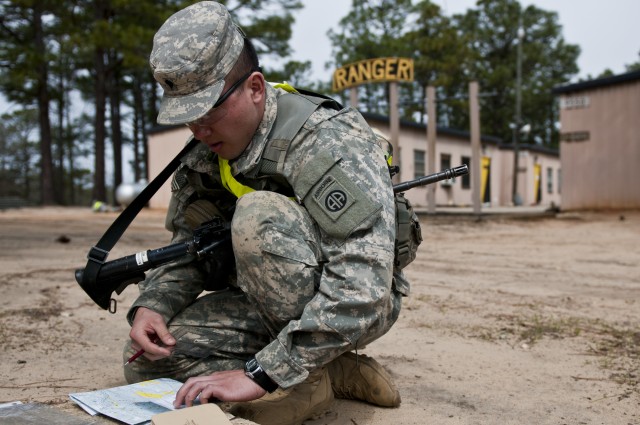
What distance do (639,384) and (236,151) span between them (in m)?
1.61

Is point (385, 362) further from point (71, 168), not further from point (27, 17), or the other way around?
point (71, 168)

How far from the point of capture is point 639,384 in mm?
2096

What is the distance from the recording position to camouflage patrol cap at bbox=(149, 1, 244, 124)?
5.21ft

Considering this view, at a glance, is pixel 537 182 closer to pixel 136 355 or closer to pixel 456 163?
pixel 456 163

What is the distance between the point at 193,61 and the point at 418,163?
16.8 metres

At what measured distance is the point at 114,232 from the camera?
1.92 meters

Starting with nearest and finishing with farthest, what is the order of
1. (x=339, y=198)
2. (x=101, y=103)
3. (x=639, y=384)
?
(x=339, y=198), (x=639, y=384), (x=101, y=103)

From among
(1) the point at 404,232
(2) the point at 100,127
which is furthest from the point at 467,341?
(2) the point at 100,127

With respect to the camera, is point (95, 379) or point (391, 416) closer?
point (391, 416)

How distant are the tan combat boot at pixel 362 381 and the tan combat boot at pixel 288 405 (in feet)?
0.66

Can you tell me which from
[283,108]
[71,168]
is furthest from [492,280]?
[71,168]

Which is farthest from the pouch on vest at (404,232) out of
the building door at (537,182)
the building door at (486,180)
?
the building door at (537,182)

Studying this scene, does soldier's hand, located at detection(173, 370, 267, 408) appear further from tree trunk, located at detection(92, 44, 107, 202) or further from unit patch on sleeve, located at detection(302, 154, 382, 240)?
tree trunk, located at detection(92, 44, 107, 202)

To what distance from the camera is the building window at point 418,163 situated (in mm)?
17750
